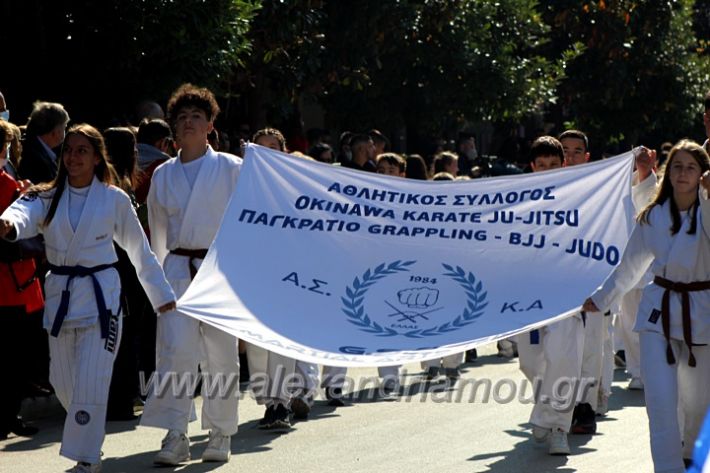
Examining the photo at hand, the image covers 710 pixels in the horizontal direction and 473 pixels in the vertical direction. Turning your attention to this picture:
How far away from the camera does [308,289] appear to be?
8141 millimetres

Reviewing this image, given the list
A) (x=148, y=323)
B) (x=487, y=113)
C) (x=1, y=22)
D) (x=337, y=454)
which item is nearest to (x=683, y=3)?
(x=487, y=113)

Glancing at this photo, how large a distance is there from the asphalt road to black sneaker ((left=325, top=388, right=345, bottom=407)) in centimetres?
8

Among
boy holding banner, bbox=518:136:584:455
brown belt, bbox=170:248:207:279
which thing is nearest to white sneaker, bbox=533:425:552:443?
boy holding banner, bbox=518:136:584:455

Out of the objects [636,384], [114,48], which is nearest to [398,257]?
[636,384]

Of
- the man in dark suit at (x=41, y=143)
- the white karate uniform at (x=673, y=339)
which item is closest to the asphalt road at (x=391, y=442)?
the white karate uniform at (x=673, y=339)

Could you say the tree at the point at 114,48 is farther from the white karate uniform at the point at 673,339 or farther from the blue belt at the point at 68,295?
the white karate uniform at the point at 673,339

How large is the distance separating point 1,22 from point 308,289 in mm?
6945

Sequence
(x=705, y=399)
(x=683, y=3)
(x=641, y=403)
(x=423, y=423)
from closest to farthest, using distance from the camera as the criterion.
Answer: (x=705, y=399) < (x=423, y=423) < (x=641, y=403) < (x=683, y=3)

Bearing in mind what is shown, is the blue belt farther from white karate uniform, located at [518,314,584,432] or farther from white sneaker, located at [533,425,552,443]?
white sneaker, located at [533,425,552,443]

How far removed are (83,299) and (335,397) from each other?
352cm

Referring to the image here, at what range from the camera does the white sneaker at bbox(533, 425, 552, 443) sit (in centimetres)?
918

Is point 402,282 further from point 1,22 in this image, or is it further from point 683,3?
point 683,3

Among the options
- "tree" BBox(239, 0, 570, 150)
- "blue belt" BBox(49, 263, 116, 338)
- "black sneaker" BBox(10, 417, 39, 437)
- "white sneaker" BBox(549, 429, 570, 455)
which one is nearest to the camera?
"blue belt" BBox(49, 263, 116, 338)

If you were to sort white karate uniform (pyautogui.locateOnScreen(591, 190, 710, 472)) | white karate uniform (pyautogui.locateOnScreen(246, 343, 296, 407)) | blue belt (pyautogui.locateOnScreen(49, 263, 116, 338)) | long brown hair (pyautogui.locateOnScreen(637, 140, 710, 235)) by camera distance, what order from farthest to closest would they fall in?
white karate uniform (pyautogui.locateOnScreen(246, 343, 296, 407)) → blue belt (pyautogui.locateOnScreen(49, 263, 116, 338)) → long brown hair (pyautogui.locateOnScreen(637, 140, 710, 235)) → white karate uniform (pyautogui.locateOnScreen(591, 190, 710, 472))
